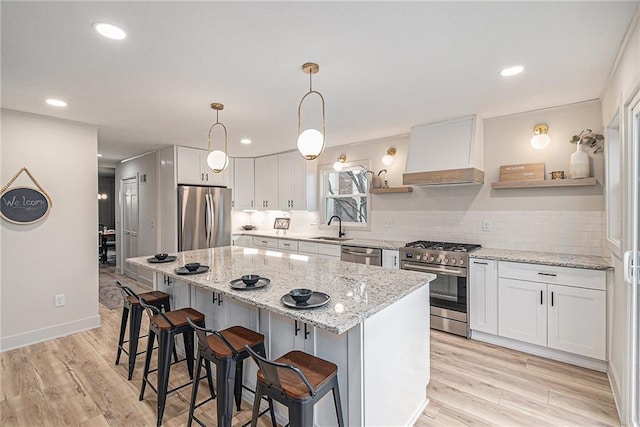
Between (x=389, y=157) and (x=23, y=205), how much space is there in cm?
419

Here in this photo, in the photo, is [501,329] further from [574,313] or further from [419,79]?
[419,79]

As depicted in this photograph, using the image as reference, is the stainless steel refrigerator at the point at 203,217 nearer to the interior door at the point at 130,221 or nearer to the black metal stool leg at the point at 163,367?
the interior door at the point at 130,221

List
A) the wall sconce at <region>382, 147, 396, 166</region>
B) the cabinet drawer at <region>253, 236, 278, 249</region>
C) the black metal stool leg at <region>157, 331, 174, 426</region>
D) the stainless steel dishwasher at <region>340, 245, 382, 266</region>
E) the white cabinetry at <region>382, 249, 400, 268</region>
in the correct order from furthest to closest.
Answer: the cabinet drawer at <region>253, 236, 278, 249</region>
the wall sconce at <region>382, 147, 396, 166</region>
the stainless steel dishwasher at <region>340, 245, 382, 266</region>
the white cabinetry at <region>382, 249, 400, 268</region>
the black metal stool leg at <region>157, 331, 174, 426</region>

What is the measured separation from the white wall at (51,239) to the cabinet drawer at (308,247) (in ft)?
8.65

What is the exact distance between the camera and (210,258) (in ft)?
9.69

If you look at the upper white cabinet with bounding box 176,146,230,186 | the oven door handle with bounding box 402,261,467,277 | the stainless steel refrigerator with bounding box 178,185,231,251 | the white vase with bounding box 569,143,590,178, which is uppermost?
the upper white cabinet with bounding box 176,146,230,186

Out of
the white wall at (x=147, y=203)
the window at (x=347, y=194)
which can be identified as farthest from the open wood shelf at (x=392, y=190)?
the white wall at (x=147, y=203)

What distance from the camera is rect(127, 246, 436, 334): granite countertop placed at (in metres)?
1.47

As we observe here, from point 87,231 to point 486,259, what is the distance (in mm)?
4427

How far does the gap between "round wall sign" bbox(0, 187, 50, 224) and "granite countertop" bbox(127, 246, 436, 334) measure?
4.88ft

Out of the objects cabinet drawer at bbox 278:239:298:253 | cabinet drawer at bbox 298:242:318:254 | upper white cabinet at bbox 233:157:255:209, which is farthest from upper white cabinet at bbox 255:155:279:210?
cabinet drawer at bbox 298:242:318:254

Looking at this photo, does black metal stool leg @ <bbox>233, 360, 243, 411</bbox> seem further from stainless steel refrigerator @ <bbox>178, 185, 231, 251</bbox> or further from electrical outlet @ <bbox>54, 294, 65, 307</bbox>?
stainless steel refrigerator @ <bbox>178, 185, 231, 251</bbox>

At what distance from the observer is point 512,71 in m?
2.31

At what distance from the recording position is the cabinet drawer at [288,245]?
4.90 meters
